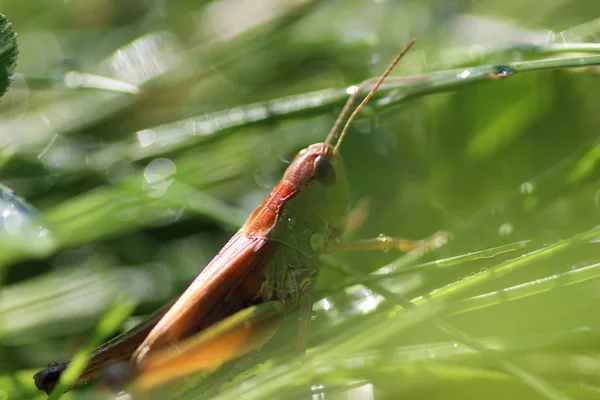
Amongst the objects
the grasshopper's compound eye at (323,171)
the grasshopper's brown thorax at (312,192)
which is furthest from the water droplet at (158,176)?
the grasshopper's compound eye at (323,171)

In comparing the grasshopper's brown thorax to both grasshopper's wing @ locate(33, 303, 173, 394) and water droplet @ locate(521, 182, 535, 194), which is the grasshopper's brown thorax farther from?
water droplet @ locate(521, 182, 535, 194)

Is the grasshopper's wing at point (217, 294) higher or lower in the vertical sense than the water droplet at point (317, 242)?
lower

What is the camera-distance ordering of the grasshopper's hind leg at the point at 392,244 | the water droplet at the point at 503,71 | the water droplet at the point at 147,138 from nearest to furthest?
the water droplet at the point at 503,71, the grasshopper's hind leg at the point at 392,244, the water droplet at the point at 147,138

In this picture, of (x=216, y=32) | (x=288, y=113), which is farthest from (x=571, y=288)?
(x=216, y=32)

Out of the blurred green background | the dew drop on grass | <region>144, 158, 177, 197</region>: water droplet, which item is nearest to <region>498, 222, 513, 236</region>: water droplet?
the blurred green background

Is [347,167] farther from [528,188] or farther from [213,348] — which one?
[213,348]

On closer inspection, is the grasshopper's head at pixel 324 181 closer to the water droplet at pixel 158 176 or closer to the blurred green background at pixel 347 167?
the blurred green background at pixel 347 167
